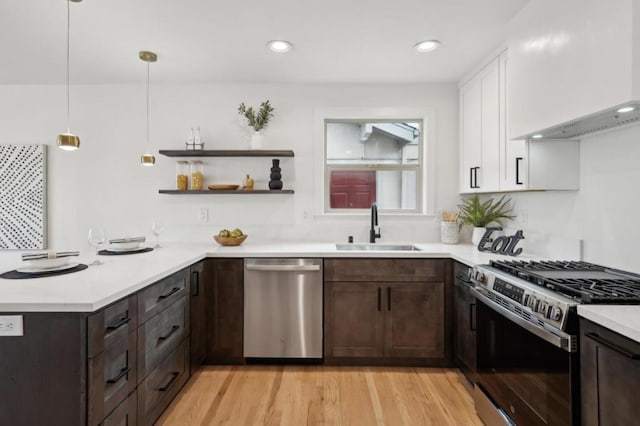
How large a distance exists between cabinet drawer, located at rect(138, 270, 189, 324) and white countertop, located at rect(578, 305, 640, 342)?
1887 mm

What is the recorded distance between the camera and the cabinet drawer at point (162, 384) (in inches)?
66.7

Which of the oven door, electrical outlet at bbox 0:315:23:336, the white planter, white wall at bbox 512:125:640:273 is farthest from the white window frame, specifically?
electrical outlet at bbox 0:315:23:336

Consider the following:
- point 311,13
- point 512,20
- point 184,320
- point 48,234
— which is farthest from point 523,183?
point 48,234

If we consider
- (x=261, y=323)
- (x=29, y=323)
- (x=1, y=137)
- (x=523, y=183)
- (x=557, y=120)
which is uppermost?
(x=1, y=137)

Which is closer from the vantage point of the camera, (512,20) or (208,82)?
(512,20)

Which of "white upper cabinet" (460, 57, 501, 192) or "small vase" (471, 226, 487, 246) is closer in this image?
"white upper cabinet" (460, 57, 501, 192)

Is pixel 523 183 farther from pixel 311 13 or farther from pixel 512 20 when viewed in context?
pixel 311 13

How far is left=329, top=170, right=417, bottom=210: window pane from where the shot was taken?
3359 millimetres

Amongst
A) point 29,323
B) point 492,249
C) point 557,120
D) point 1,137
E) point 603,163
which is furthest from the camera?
point 1,137

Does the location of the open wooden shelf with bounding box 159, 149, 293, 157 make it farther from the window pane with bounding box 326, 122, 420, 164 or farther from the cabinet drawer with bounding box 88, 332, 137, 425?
the cabinet drawer with bounding box 88, 332, 137, 425

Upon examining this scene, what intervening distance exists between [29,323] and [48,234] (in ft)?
8.21

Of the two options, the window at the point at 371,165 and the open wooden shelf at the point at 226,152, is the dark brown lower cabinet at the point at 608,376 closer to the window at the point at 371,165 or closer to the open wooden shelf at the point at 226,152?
the window at the point at 371,165

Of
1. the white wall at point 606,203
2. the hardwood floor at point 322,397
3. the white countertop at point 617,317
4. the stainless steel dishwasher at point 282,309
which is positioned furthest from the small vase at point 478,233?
the white countertop at point 617,317

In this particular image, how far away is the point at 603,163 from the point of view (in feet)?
6.20
